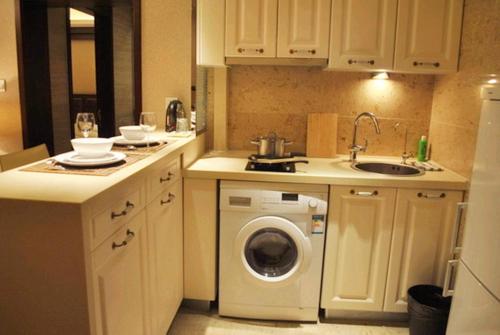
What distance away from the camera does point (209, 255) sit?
233 cm

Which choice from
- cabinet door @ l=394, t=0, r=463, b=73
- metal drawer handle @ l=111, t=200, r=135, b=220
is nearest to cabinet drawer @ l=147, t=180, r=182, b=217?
metal drawer handle @ l=111, t=200, r=135, b=220

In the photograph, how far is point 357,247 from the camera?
225cm

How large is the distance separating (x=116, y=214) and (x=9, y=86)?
2327 millimetres

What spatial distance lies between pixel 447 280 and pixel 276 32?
1580 mm

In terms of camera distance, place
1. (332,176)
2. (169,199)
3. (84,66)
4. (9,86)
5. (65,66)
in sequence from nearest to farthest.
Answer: (169,199), (332,176), (9,86), (65,66), (84,66)

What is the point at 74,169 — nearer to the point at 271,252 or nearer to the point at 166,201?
the point at 166,201

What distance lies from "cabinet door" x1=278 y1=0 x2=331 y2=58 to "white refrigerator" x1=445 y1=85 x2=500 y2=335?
1.05 m

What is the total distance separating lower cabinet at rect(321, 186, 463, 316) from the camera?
2172 mm

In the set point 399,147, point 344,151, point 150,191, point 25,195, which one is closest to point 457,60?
point 399,147

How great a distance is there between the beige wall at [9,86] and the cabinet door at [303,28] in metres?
2.07

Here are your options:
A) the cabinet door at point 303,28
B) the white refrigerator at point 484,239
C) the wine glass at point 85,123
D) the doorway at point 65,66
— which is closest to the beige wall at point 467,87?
the white refrigerator at point 484,239

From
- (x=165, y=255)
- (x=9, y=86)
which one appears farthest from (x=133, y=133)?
(x=9, y=86)

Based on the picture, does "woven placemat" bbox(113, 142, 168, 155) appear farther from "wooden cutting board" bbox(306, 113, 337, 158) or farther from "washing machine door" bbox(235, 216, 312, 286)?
"wooden cutting board" bbox(306, 113, 337, 158)

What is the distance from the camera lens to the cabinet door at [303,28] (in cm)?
227
